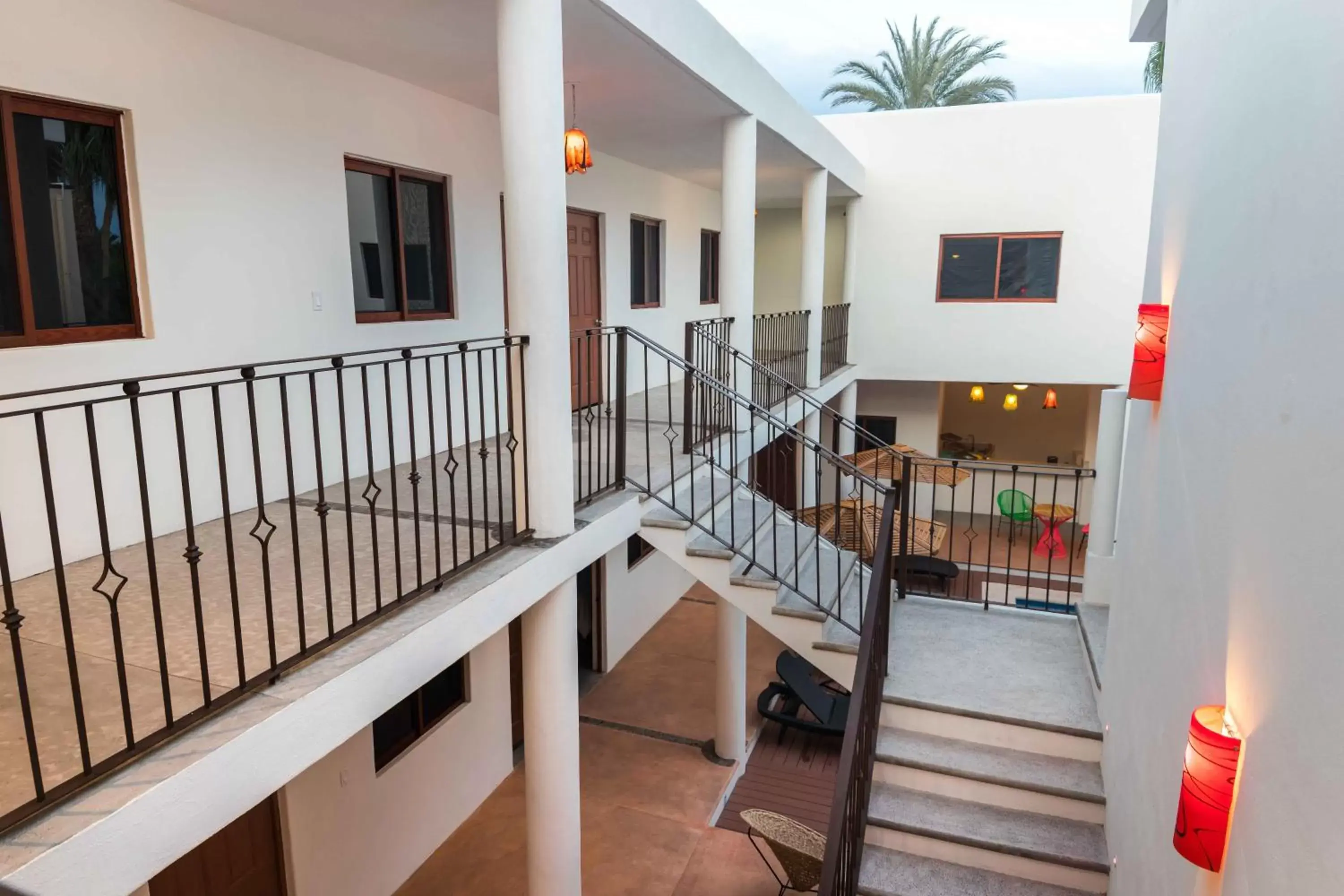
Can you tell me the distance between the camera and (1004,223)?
12.6 metres

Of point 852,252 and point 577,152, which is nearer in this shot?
point 577,152

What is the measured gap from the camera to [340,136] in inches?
223

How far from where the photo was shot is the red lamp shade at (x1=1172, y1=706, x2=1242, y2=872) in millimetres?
2328

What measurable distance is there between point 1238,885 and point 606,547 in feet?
11.4

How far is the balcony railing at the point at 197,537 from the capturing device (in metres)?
2.47

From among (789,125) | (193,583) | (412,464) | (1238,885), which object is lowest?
(1238,885)

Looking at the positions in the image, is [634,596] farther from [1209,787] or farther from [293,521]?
[1209,787]

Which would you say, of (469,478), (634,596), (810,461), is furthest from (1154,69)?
(469,478)

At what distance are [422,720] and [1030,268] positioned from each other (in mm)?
10915

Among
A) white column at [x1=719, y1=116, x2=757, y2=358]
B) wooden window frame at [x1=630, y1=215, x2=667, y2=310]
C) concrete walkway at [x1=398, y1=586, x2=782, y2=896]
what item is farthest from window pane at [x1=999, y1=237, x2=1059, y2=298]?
concrete walkway at [x1=398, y1=586, x2=782, y2=896]

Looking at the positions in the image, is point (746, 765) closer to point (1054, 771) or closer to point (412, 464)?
point (1054, 771)

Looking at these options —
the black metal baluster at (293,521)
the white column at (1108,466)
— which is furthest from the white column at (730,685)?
the black metal baluster at (293,521)

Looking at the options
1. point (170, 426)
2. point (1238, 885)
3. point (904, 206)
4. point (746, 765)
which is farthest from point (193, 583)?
point (904, 206)

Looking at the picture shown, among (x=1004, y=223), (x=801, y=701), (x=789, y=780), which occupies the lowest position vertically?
(x=789, y=780)
